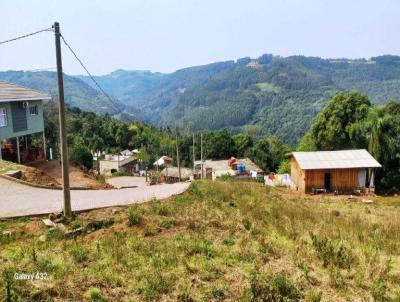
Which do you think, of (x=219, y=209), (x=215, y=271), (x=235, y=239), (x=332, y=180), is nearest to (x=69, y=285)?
(x=215, y=271)

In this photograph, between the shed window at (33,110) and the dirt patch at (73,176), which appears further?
the shed window at (33,110)

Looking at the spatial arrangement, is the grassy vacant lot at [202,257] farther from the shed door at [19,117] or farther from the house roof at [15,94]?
the shed door at [19,117]

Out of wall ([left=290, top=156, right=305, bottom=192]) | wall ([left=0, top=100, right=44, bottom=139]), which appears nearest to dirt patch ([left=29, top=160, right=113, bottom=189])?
wall ([left=0, top=100, right=44, bottom=139])

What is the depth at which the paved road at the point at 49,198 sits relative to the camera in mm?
11336

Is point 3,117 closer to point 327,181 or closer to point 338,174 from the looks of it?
point 327,181

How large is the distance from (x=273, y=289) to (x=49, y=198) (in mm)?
9147

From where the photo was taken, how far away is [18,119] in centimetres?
2133

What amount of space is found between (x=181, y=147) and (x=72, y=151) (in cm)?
4159

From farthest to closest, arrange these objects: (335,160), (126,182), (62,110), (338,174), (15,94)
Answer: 1. (126,182)
2. (335,160)
3. (338,174)
4. (15,94)
5. (62,110)

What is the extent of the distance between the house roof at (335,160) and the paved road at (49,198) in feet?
47.9

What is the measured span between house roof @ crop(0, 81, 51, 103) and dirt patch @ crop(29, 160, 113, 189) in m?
3.76

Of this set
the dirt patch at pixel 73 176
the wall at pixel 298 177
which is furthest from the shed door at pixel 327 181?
the dirt patch at pixel 73 176

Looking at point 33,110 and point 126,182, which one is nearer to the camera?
point 33,110

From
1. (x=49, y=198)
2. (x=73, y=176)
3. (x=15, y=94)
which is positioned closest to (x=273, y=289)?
(x=49, y=198)
